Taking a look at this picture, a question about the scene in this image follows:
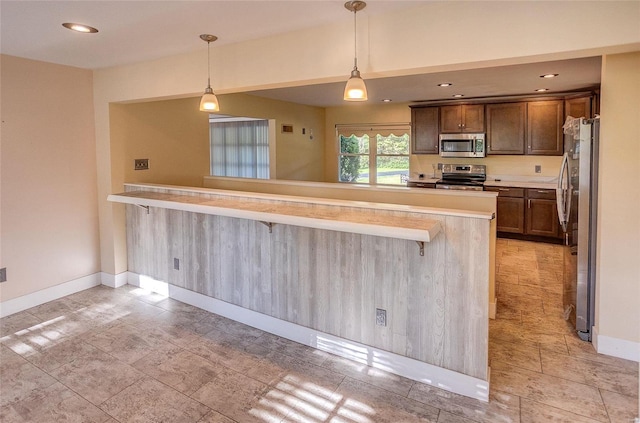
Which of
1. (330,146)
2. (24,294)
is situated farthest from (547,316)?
(330,146)

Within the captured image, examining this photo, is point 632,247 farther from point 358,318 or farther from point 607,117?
point 358,318

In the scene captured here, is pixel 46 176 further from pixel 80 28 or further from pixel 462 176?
pixel 462 176

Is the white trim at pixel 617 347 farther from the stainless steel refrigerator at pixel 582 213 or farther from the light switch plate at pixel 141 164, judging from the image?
the light switch plate at pixel 141 164

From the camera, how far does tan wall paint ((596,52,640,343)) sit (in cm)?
259

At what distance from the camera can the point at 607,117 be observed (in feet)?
8.72

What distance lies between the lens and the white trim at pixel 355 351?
2.38 metres

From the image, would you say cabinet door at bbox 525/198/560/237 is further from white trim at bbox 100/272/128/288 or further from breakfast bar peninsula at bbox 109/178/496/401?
white trim at bbox 100/272/128/288

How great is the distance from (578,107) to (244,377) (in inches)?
233

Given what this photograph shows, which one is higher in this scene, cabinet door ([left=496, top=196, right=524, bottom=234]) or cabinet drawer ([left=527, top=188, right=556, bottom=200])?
cabinet drawer ([left=527, top=188, right=556, bottom=200])

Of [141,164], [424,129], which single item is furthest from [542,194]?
[141,164]

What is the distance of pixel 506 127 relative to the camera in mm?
6270

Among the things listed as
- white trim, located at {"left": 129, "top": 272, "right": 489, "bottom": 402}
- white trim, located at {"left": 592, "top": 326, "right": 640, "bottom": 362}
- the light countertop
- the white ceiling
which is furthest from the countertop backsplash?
white trim, located at {"left": 129, "top": 272, "right": 489, "bottom": 402}

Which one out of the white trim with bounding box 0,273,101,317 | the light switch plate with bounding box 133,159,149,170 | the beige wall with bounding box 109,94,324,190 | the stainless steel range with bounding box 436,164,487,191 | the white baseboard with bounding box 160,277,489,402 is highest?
the beige wall with bounding box 109,94,324,190

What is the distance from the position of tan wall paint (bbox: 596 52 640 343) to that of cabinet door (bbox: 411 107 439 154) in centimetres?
414
